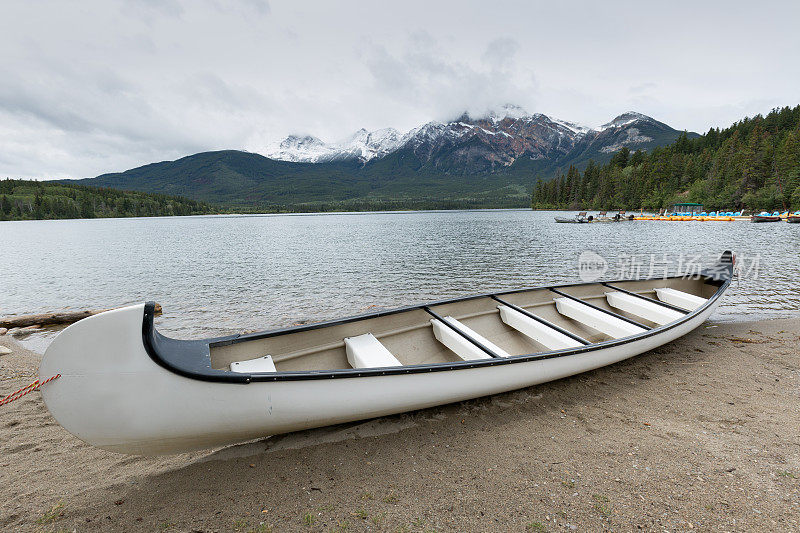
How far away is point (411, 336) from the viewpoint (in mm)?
7941

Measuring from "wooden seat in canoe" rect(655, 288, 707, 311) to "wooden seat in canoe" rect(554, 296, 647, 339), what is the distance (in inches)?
142

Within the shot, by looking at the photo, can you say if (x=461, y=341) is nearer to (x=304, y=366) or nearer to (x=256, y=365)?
(x=304, y=366)

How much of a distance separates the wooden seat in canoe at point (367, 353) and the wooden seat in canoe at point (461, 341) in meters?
1.32

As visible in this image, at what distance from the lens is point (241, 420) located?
4516 mm

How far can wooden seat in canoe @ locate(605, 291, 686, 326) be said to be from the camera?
9305mm

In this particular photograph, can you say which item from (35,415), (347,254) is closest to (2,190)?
(347,254)

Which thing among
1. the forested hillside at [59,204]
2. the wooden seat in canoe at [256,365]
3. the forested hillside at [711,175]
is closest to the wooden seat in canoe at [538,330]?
the wooden seat in canoe at [256,365]

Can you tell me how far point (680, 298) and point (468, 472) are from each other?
10105 mm

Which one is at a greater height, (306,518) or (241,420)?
(241,420)

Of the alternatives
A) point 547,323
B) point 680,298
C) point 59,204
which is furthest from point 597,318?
point 59,204

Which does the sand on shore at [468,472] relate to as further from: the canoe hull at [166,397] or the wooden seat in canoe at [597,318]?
the wooden seat in canoe at [597,318]

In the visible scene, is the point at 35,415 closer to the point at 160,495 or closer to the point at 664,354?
the point at 160,495

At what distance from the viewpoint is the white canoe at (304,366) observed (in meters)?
3.88

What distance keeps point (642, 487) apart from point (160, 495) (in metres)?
6.16
